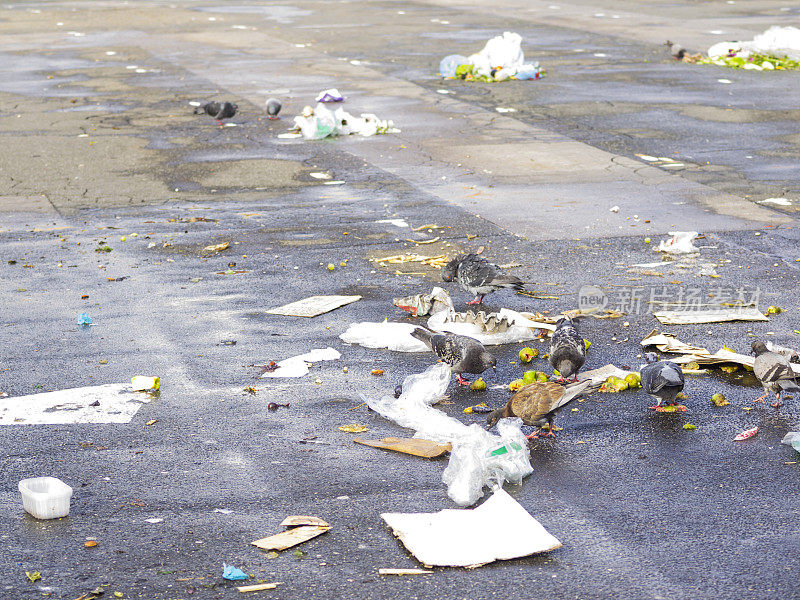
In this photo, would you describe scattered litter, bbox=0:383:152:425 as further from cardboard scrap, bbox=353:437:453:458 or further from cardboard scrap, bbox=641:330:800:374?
cardboard scrap, bbox=641:330:800:374

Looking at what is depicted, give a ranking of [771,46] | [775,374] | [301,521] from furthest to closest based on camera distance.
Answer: [771,46] < [775,374] < [301,521]

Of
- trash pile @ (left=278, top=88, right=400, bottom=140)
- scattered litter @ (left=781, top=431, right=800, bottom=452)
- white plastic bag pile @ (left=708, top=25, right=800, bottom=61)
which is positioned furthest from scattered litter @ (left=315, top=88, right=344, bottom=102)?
scattered litter @ (left=781, top=431, right=800, bottom=452)

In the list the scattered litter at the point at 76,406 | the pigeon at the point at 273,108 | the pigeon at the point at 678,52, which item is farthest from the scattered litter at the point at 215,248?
the pigeon at the point at 678,52

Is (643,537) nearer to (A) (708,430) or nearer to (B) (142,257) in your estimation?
(A) (708,430)

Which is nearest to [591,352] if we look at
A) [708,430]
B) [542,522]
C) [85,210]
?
[708,430]

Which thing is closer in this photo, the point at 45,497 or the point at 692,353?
the point at 45,497

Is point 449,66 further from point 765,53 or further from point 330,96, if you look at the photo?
point 765,53

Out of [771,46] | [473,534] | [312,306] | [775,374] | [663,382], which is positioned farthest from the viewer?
[771,46]

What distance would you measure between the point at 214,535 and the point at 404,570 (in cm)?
90

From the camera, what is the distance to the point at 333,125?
14297 mm

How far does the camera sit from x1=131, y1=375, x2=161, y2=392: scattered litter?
6297 millimetres

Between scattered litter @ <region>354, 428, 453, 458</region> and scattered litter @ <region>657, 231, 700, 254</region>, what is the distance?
4.18 m

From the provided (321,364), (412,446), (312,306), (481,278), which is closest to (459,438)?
(412,446)

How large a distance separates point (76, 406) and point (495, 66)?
1392 cm
